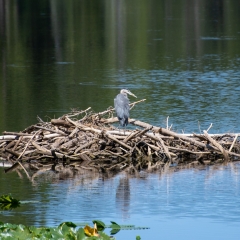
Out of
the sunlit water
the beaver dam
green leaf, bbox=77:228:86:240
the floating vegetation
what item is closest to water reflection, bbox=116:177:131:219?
the sunlit water

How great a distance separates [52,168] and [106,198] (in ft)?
10.7

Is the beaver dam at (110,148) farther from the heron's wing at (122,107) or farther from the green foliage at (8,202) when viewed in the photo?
the green foliage at (8,202)

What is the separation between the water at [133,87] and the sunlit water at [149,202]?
0.02 meters

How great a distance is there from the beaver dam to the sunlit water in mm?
763

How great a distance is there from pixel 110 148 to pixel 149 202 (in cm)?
390

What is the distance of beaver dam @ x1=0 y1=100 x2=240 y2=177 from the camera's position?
66.6 feet

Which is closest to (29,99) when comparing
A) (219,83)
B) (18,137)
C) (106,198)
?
(219,83)

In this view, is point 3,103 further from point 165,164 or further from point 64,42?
point 64,42

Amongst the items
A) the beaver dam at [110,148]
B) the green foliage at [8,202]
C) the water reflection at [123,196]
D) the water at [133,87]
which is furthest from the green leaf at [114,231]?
the beaver dam at [110,148]

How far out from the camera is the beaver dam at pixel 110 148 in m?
20.3

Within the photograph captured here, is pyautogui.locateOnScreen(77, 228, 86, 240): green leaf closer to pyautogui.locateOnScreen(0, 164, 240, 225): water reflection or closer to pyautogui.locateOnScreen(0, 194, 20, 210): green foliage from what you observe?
pyautogui.locateOnScreen(0, 164, 240, 225): water reflection

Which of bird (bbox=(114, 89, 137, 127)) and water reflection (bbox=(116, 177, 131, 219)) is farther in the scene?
bird (bbox=(114, 89, 137, 127))

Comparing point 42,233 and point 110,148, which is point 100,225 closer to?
point 42,233

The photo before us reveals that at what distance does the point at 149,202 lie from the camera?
17.0 meters
